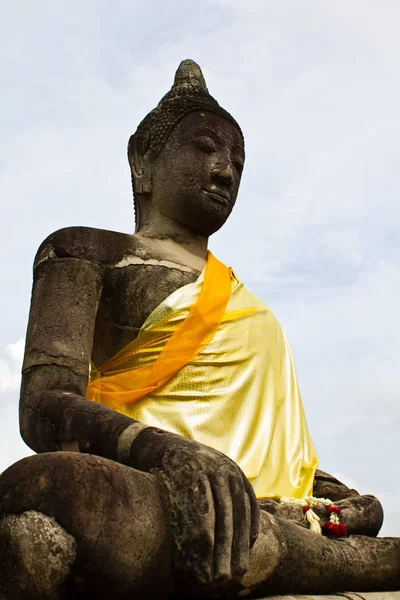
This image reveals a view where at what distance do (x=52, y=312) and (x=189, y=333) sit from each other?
0.90 m

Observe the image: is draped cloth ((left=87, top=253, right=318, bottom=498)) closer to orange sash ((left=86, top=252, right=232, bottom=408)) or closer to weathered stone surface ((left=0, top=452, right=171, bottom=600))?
orange sash ((left=86, top=252, right=232, bottom=408))

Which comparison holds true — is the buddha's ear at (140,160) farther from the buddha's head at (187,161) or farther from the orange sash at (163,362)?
the orange sash at (163,362)

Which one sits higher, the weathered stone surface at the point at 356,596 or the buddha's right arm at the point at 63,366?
the buddha's right arm at the point at 63,366

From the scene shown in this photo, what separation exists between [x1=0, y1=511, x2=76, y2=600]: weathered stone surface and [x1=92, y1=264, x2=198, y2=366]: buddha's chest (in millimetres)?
2657

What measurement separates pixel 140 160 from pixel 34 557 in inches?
169

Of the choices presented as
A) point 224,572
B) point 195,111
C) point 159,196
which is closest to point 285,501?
point 224,572

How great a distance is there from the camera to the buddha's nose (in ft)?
21.0

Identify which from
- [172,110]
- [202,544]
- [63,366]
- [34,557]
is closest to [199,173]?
[172,110]

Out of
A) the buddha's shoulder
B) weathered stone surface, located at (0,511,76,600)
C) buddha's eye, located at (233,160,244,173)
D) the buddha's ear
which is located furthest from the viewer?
the buddha's ear

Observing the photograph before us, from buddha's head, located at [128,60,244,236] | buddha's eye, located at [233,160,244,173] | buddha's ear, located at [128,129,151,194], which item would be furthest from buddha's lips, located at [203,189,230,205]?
buddha's ear, located at [128,129,151,194]

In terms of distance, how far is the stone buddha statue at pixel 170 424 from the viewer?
11.1 ft

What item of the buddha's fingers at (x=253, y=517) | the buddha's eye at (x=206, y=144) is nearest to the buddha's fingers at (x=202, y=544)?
the buddha's fingers at (x=253, y=517)

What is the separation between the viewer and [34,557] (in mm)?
3188

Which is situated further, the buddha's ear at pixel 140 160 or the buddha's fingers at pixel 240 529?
the buddha's ear at pixel 140 160
